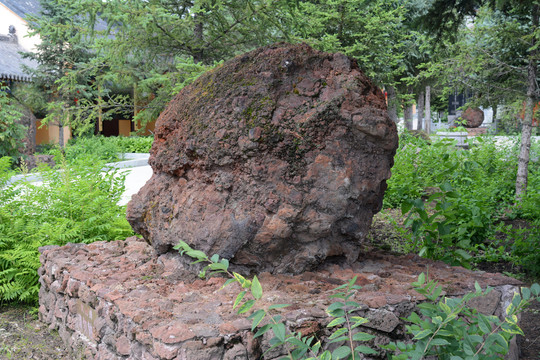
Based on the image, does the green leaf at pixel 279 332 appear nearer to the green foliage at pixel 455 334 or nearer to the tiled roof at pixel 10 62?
the green foliage at pixel 455 334

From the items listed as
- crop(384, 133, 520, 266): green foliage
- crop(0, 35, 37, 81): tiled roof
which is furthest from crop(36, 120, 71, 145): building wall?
crop(384, 133, 520, 266): green foliage

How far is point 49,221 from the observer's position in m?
5.21

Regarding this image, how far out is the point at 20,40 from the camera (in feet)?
75.8

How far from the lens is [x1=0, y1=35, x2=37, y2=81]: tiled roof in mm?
18938

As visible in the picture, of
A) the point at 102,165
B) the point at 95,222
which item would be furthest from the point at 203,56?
the point at 95,222

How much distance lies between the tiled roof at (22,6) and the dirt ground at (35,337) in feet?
72.4

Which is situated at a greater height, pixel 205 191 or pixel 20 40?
pixel 20 40

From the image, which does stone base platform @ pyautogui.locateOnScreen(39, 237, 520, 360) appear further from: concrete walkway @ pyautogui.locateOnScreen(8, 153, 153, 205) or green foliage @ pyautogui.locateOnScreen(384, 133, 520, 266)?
concrete walkway @ pyautogui.locateOnScreen(8, 153, 153, 205)

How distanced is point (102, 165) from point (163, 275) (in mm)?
2894

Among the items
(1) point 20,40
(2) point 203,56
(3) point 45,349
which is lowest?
(3) point 45,349

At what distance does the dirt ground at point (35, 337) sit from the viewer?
145 inches

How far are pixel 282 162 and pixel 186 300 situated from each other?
116 cm

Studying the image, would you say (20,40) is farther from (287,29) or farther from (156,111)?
(287,29)

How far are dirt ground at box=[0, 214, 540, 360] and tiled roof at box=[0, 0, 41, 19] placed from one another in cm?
2207
